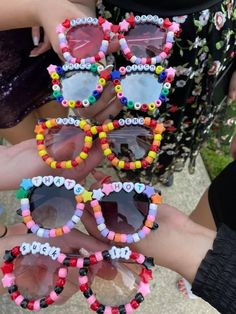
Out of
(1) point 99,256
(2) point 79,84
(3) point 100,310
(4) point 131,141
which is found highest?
(2) point 79,84

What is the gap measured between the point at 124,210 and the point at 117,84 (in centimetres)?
33

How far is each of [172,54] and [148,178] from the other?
2.13 ft

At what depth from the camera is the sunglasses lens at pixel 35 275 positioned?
119 cm

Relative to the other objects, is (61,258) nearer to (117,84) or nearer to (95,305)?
(95,305)

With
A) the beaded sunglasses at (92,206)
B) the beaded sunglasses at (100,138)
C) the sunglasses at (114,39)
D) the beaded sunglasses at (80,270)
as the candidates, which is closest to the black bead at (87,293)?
the beaded sunglasses at (80,270)

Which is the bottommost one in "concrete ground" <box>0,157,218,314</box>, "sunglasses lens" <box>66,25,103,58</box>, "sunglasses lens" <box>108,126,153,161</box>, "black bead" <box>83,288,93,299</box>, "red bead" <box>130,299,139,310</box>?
"concrete ground" <box>0,157,218,314</box>

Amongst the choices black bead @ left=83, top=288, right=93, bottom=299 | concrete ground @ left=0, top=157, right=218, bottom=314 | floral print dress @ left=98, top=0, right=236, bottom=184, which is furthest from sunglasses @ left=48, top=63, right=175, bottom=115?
concrete ground @ left=0, top=157, right=218, bottom=314

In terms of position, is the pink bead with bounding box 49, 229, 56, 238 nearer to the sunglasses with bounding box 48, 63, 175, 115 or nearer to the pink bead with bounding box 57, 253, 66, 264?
the pink bead with bounding box 57, 253, 66, 264

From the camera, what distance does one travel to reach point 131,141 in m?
1.30

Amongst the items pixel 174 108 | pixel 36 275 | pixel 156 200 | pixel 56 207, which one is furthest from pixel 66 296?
pixel 174 108

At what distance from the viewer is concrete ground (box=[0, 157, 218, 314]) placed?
80.2 inches

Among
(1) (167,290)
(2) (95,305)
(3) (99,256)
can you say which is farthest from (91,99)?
(1) (167,290)

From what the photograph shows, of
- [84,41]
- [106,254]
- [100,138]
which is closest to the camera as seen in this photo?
[106,254]

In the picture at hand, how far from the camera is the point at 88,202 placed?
1.23 metres
